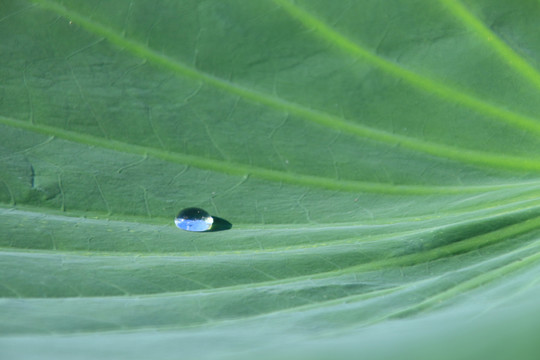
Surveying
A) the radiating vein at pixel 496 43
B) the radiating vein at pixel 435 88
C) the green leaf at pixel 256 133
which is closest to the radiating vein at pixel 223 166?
the green leaf at pixel 256 133

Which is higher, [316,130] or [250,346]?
[316,130]

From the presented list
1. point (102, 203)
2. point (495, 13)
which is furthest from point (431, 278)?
point (102, 203)

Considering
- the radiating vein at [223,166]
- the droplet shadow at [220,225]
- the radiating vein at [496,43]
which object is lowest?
the droplet shadow at [220,225]

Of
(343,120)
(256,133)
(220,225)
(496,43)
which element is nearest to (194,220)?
(220,225)

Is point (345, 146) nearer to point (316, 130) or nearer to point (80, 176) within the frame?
point (316, 130)

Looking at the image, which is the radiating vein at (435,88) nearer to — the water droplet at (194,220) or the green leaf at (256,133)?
the green leaf at (256,133)

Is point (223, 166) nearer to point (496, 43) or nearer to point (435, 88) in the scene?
point (435, 88)
